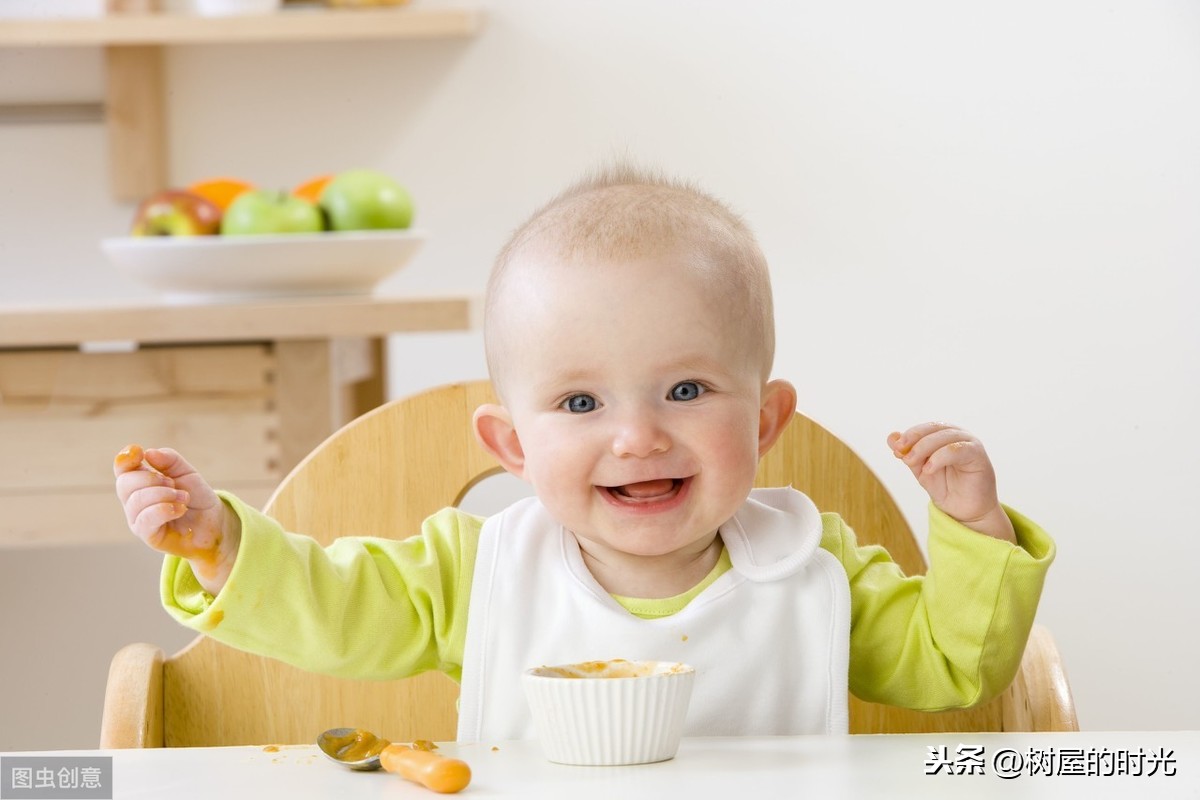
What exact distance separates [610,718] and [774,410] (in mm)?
351

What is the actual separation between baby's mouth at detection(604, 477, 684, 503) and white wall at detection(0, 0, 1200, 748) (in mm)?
1336

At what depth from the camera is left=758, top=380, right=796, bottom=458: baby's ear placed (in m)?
0.92

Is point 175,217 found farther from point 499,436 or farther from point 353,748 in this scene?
point 353,748

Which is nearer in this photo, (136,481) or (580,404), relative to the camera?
(136,481)

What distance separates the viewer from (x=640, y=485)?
0.84 meters

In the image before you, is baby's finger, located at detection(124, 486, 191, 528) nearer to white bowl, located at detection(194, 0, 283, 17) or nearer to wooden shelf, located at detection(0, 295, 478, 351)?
wooden shelf, located at detection(0, 295, 478, 351)

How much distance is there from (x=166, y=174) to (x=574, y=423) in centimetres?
157

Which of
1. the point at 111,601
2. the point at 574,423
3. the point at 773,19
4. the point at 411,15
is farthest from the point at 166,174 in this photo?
the point at 574,423

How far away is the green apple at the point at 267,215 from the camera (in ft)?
5.54

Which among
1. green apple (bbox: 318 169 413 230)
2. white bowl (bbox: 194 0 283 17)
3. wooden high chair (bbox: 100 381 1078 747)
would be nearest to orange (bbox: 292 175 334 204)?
green apple (bbox: 318 169 413 230)

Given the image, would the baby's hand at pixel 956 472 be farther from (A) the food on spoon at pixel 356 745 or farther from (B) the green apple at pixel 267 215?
(B) the green apple at pixel 267 215

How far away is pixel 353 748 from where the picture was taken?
0.65 metres

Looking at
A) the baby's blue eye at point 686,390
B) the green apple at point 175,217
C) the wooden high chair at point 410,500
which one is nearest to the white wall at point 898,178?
the green apple at point 175,217

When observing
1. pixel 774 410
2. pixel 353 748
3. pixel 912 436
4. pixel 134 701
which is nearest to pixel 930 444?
pixel 912 436
